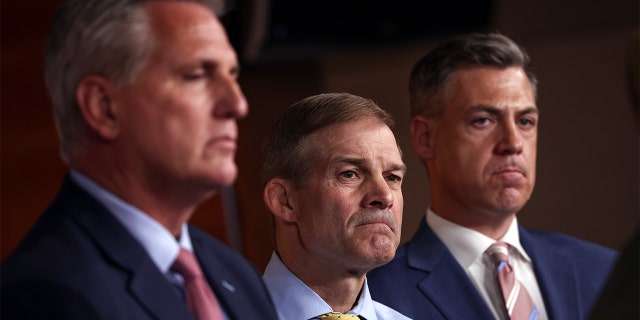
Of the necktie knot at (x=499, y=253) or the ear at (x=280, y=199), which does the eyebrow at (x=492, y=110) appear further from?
the ear at (x=280, y=199)

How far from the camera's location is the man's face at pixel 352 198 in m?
1.88

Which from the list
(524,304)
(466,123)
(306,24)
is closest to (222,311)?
(524,304)

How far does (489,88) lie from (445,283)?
0.44m

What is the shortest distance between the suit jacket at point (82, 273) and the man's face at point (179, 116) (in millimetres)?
83

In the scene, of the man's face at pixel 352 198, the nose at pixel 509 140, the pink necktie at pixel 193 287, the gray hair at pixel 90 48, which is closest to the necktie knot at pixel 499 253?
the nose at pixel 509 140

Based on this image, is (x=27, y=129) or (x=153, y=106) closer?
(x=153, y=106)

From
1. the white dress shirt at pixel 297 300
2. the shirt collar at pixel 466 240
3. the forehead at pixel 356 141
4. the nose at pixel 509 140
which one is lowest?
the shirt collar at pixel 466 240

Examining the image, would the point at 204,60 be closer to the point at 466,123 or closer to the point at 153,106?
the point at 153,106

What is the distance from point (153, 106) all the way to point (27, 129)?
1.59 meters

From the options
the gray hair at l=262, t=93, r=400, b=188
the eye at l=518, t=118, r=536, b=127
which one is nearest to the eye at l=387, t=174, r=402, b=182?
the gray hair at l=262, t=93, r=400, b=188

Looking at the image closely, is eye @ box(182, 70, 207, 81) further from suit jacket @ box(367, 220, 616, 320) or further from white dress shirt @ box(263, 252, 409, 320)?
suit jacket @ box(367, 220, 616, 320)

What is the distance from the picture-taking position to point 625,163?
4.45m

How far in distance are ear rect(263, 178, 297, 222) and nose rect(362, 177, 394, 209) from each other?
5.7 inches

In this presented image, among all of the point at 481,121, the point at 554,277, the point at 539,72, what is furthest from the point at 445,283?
the point at 539,72
